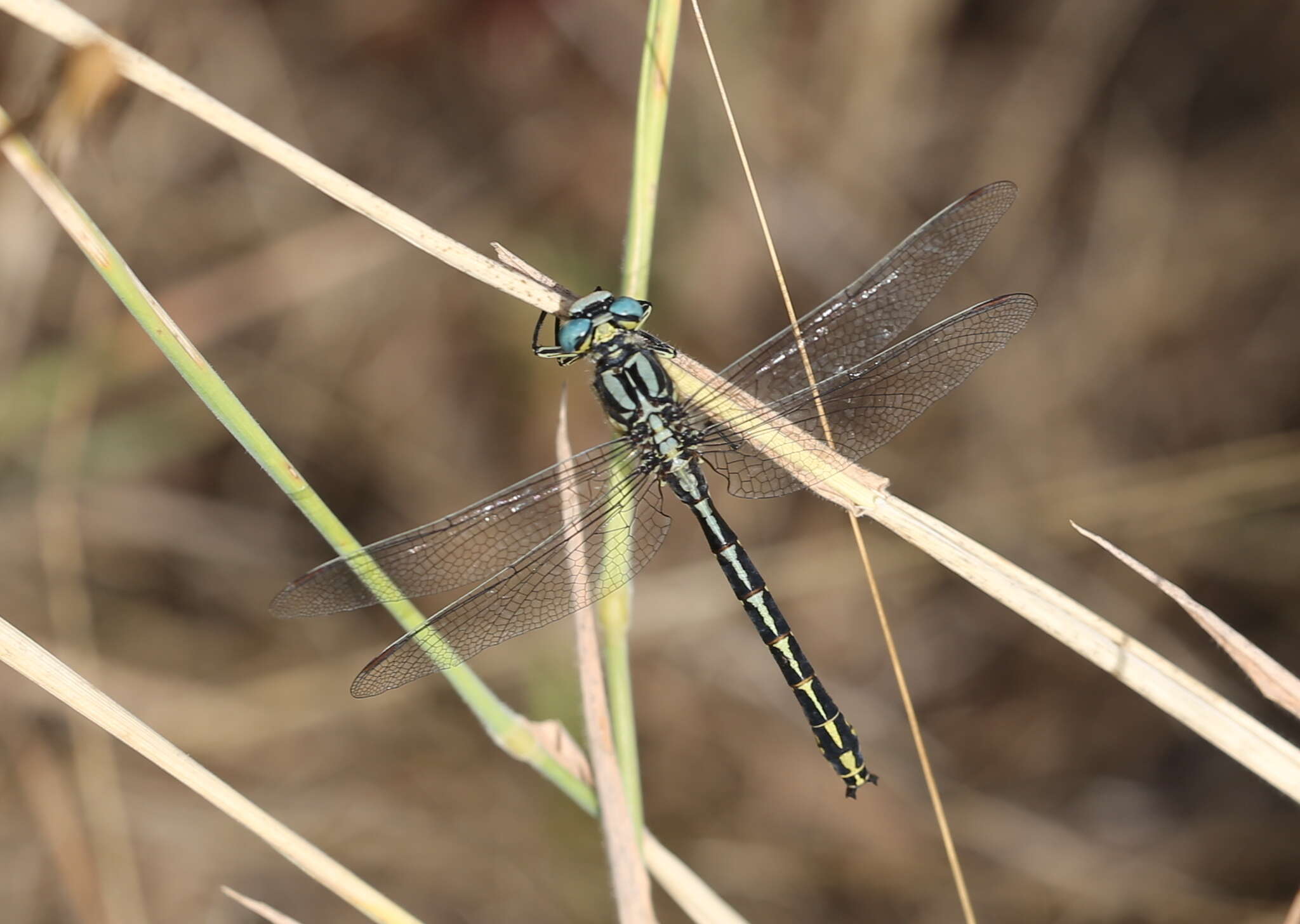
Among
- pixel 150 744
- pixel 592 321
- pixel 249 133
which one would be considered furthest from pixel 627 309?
pixel 150 744

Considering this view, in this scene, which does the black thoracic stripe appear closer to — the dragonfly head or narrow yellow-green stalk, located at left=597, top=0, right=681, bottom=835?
the dragonfly head

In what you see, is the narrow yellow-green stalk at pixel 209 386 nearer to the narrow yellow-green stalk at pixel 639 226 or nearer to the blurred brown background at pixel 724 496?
the narrow yellow-green stalk at pixel 639 226

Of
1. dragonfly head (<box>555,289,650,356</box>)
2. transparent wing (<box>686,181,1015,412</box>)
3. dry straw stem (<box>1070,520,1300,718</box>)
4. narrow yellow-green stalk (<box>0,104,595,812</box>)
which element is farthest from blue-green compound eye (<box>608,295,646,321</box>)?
dry straw stem (<box>1070,520,1300,718</box>)

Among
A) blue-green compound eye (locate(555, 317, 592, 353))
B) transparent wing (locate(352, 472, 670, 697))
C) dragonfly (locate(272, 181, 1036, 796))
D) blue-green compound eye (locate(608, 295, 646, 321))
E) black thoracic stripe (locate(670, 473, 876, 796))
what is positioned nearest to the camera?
transparent wing (locate(352, 472, 670, 697))

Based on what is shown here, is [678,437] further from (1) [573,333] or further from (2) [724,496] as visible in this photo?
(2) [724,496]

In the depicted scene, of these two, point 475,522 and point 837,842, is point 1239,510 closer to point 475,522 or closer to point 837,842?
point 837,842

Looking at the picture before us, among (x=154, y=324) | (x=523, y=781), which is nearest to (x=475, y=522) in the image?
(x=154, y=324)
